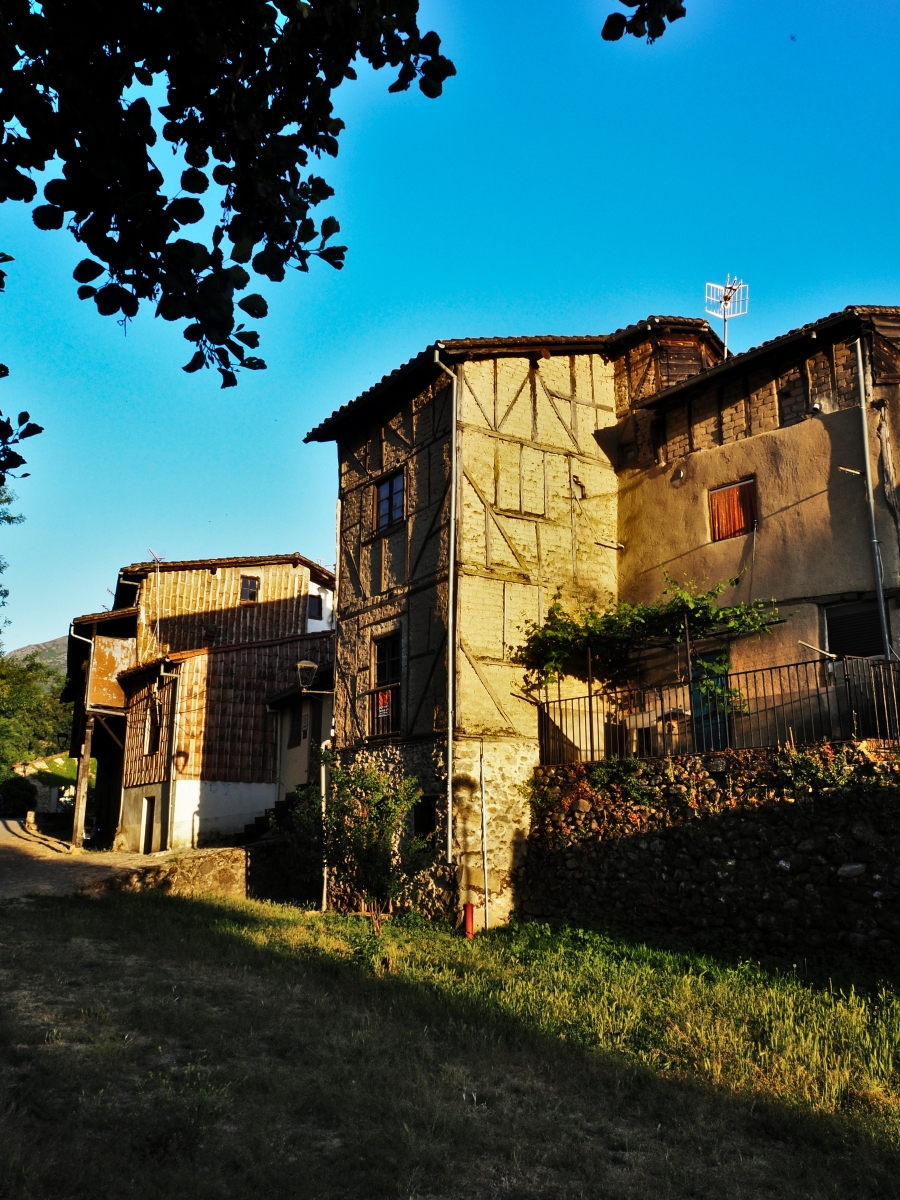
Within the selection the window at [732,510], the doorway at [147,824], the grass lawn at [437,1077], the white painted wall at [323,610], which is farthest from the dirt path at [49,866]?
the window at [732,510]

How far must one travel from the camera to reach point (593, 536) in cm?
1884

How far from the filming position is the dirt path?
65.6 ft

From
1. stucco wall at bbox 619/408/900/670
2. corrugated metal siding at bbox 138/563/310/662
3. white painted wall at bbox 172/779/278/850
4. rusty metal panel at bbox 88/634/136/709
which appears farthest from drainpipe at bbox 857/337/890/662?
rusty metal panel at bbox 88/634/136/709

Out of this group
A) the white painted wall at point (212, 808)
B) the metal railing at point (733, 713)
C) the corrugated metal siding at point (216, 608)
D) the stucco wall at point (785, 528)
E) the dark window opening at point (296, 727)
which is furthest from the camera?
the corrugated metal siding at point (216, 608)

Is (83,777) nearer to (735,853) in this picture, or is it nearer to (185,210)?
(735,853)

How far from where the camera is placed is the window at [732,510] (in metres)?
16.6

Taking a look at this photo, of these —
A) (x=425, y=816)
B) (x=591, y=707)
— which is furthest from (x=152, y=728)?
(x=591, y=707)

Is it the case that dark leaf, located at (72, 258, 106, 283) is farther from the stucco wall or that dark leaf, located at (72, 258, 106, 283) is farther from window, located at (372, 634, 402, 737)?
window, located at (372, 634, 402, 737)

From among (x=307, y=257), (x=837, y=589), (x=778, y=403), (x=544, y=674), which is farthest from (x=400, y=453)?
(x=307, y=257)

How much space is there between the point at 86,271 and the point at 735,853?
11.2m

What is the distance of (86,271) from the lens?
4750 mm

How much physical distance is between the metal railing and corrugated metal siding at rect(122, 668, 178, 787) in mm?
13025

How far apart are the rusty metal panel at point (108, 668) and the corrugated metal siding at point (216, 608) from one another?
1.83ft

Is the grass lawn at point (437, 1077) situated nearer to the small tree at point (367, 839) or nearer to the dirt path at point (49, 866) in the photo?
the small tree at point (367, 839)
